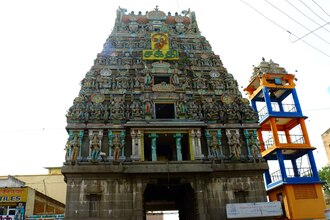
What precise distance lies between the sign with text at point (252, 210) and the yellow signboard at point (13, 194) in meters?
15.8

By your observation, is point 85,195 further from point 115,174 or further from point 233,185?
point 233,185

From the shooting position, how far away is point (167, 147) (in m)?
24.3

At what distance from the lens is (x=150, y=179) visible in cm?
1972

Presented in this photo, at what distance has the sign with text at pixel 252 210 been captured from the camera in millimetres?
18984

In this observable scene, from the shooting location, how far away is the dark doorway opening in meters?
22.1

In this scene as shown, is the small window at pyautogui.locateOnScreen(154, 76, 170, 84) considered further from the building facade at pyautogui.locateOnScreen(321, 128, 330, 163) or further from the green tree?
the building facade at pyautogui.locateOnScreen(321, 128, 330, 163)

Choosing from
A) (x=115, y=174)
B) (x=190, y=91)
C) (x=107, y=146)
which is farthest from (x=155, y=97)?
(x=115, y=174)

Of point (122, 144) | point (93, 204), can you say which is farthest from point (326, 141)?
point (93, 204)

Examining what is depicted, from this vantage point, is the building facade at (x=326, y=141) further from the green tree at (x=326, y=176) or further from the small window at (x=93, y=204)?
the small window at (x=93, y=204)

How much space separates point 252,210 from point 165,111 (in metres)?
10.3

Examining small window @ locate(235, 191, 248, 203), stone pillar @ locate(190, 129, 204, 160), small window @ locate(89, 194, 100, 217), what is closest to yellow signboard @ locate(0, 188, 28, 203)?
small window @ locate(89, 194, 100, 217)

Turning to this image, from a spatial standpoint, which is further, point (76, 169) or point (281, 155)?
point (281, 155)


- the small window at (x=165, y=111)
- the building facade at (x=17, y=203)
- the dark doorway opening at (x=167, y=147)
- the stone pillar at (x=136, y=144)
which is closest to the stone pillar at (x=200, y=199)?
the dark doorway opening at (x=167, y=147)

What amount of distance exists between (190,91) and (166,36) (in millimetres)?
6438
